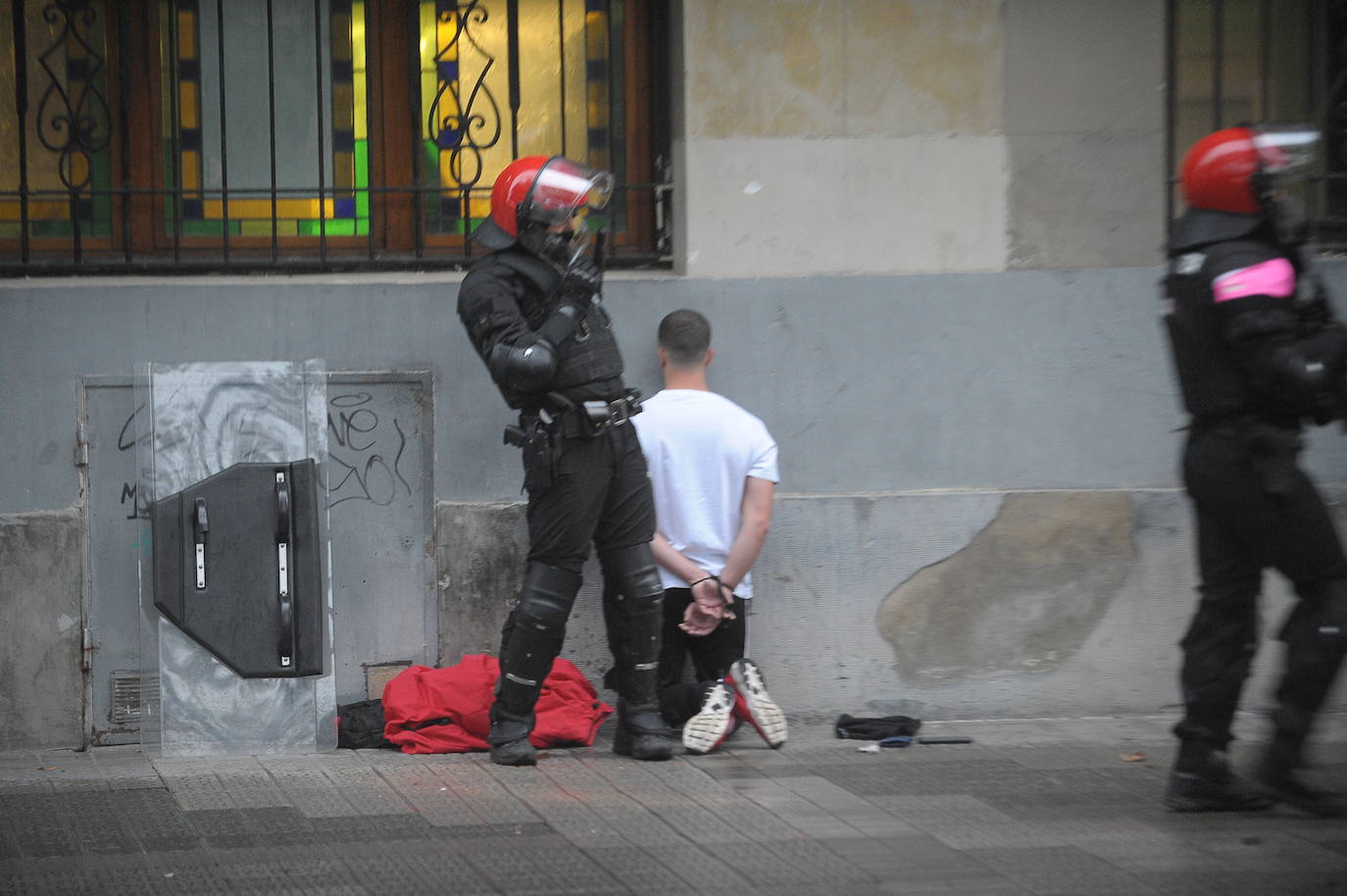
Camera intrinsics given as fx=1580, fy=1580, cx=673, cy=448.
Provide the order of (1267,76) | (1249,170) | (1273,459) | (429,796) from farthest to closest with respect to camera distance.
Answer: (1267,76) → (429,796) → (1249,170) → (1273,459)

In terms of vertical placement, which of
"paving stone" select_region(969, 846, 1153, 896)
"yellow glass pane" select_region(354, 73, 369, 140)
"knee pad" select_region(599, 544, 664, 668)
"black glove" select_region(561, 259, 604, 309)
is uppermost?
"yellow glass pane" select_region(354, 73, 369, 140)

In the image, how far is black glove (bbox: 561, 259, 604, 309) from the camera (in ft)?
17.4

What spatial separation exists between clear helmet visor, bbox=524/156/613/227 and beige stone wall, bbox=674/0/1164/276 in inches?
32.8

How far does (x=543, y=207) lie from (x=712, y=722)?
1.88 m

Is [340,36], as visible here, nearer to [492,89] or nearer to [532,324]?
[492,89]

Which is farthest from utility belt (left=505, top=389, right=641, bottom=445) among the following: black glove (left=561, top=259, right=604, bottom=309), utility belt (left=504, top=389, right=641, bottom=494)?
black glove (left=561, top=259, right=604, bottom=309)

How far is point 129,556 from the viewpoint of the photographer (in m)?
5.89

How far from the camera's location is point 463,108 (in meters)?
6.34

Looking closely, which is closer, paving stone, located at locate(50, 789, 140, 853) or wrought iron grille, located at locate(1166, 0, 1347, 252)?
paving stone, located at locate(50, 789, 140, 853)

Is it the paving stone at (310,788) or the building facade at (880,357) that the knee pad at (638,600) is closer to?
the building facade at (880,357)

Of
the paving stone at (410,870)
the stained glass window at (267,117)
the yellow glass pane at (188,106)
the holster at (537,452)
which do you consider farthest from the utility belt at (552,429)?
the yellow glass pane at (188,106)

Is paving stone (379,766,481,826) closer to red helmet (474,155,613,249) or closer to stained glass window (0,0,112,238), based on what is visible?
red helmet (474,155,613,249)

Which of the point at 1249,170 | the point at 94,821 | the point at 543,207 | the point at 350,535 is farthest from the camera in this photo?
the point at 350,535

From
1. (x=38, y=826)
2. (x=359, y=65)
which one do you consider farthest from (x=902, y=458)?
(x=38, y=826)
